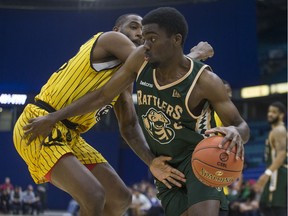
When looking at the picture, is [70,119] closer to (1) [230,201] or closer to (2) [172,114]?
(2) [172,114]

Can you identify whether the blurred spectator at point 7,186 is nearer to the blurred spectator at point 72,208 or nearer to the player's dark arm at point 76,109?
the blurred spectator at point 72,208

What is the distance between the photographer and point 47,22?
31.8 ft

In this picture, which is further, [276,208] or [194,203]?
[276,208]

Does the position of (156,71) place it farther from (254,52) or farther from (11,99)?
(254,52)

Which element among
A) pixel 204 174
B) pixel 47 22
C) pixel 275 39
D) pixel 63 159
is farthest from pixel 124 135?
pixel 275 39

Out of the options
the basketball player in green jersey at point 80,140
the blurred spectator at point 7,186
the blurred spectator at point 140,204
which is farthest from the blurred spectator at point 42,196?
the basketball player in green jersey at point 80,140

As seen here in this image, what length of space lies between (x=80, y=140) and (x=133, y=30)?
2.87 feet

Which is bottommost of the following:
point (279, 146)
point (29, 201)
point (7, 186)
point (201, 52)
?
point (29, 201)

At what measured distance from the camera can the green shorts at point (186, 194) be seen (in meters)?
3.05

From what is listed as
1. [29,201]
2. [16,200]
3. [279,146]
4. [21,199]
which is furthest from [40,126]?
[29,201]

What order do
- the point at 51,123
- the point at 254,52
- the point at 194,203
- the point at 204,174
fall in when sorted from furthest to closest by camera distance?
the point at 254,52, the point at 51,123, the point at 194,203, the point at 204,174

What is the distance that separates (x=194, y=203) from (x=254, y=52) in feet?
35.2

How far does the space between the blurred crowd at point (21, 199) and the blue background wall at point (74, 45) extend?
158mm

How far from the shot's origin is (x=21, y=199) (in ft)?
33.8
